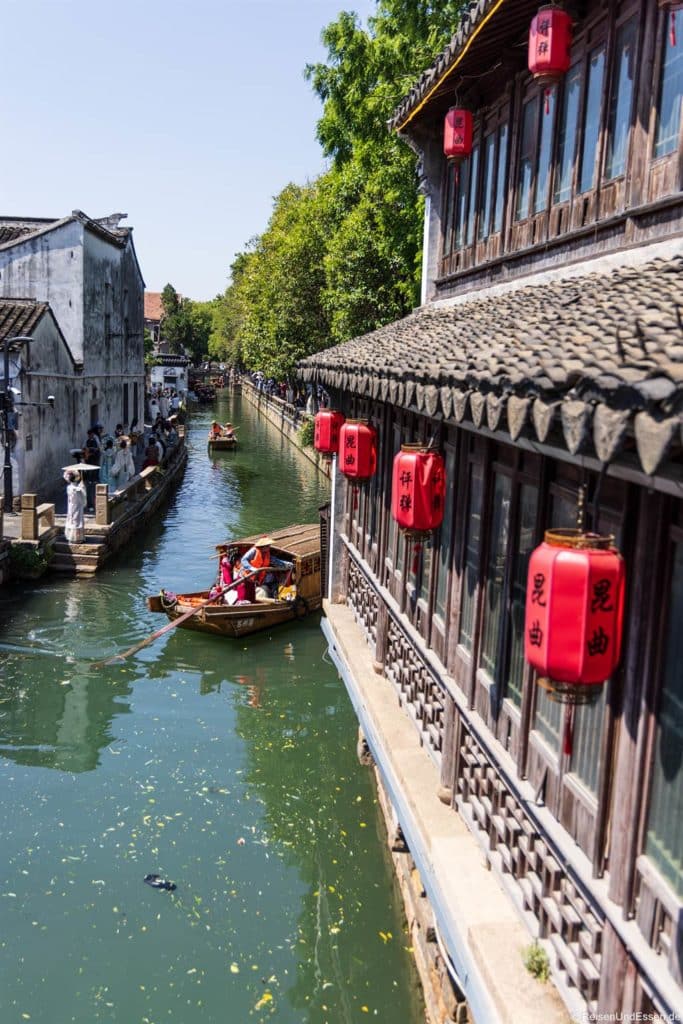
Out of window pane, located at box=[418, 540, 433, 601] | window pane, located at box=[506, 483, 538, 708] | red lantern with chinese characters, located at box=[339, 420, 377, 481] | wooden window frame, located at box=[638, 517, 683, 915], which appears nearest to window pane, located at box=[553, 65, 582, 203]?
red lantern with chinese characters, located at box=[339, 420, 377, 481]

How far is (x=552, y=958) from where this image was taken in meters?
4.59

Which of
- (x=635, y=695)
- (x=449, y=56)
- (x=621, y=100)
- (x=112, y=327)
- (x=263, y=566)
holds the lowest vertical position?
(x=263, y=566)

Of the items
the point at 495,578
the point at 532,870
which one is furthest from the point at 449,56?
the point at 532,870

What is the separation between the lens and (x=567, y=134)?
7668 mm

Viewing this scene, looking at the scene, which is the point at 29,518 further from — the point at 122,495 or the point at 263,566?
the point at 263,566

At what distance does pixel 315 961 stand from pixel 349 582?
457 cm

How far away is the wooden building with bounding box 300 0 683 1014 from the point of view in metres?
3.70

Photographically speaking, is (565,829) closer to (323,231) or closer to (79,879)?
(79,879)

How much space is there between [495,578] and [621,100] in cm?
373

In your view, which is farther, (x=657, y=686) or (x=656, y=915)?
(x=657, y=686)

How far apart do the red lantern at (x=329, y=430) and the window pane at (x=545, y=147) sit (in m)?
4.08

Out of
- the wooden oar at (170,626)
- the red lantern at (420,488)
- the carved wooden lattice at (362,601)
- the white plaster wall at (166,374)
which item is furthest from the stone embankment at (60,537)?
the white plaster wall at (166,374)

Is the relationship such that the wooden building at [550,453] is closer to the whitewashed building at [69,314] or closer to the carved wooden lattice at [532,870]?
the carved wooden lattice at [532,870]

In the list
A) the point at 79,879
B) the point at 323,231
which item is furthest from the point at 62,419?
the point at 79,879
